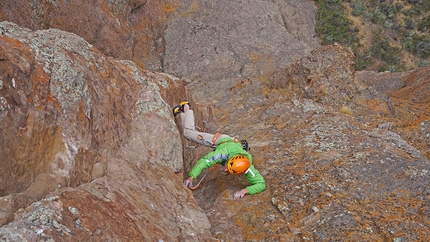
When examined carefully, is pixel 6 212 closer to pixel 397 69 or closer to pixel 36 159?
pixel 36 159

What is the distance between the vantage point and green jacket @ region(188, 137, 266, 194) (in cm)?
700

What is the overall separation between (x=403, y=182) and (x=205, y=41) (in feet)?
44.2

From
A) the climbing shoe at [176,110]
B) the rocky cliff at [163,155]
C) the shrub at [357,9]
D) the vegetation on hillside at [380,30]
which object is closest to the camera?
the rocky cliff at [163,155]

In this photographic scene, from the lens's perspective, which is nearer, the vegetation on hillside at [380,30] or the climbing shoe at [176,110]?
the climbing shoe at [176,110]

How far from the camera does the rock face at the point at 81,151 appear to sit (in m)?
4.02

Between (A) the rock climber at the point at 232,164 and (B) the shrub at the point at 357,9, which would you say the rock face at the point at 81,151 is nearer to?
(A) the rock climber at the point at 232,164

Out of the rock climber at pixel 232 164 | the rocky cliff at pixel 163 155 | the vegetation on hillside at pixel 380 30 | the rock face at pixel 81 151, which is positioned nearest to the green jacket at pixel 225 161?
the rock climber at pixel 232 164

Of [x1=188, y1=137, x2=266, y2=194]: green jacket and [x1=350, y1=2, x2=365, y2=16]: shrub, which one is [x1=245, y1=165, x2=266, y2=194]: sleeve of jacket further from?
[x1=350, y1=2, x2=365, y2=16]: shrub

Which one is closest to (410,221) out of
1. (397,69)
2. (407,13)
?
(397,69)

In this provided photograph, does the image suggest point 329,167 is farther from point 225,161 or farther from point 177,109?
point 177,109

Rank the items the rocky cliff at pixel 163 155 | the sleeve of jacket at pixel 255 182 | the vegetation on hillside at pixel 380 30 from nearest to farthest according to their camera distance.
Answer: the rocky cliff at pixel 163 155
the sleeve of jacket at pixel 255 182
the vegetation on hillside at pixel 380 30

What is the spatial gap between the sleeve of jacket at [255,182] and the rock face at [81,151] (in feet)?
4.23

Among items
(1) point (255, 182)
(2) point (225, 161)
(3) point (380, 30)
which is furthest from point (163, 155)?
(3) point (380, 30)

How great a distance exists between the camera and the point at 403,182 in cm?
679
